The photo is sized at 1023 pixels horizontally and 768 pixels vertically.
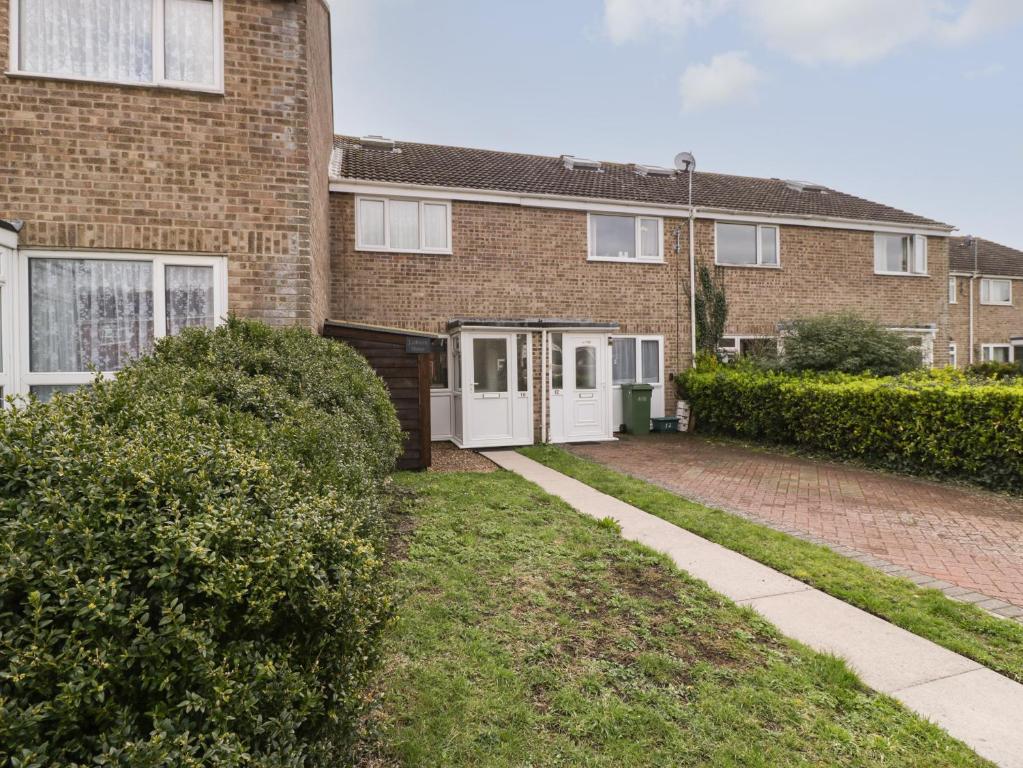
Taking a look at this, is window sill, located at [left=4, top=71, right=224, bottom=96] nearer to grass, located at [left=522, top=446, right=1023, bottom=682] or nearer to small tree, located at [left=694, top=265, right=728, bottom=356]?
grass, located at [left=522, top=446, right=1023, bottom=682]

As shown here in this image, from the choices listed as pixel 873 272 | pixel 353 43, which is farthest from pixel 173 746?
pixel 873 272

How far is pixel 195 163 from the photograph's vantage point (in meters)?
6.70

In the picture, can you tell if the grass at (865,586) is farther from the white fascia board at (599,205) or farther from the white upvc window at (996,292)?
the white upvc window at (996,292)

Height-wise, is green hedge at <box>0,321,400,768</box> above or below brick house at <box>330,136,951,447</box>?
below

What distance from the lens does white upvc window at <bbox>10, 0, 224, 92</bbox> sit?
6312mm

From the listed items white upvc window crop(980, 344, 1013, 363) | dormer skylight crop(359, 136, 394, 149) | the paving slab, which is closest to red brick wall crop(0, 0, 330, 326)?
the paving slab

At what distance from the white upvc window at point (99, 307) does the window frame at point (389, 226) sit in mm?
6354

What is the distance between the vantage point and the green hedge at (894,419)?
802 centimetres

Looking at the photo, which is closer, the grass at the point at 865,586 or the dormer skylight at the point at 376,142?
the grass at the point at 865,586

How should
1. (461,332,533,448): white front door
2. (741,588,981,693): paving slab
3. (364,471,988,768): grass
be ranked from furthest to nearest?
(461,332,533,448): white front door < (741,588,981,693): paving slab < (364,471,988,768): grass

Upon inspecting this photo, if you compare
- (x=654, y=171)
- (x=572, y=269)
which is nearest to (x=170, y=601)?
(x=572, y=269)

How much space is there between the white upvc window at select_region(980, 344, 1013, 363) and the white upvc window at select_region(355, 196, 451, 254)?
24682mm

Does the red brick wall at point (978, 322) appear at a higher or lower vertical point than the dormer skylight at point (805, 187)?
lower

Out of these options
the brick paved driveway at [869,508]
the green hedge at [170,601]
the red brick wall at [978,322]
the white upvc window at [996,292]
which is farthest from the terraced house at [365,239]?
the green hedge at [170,601]
